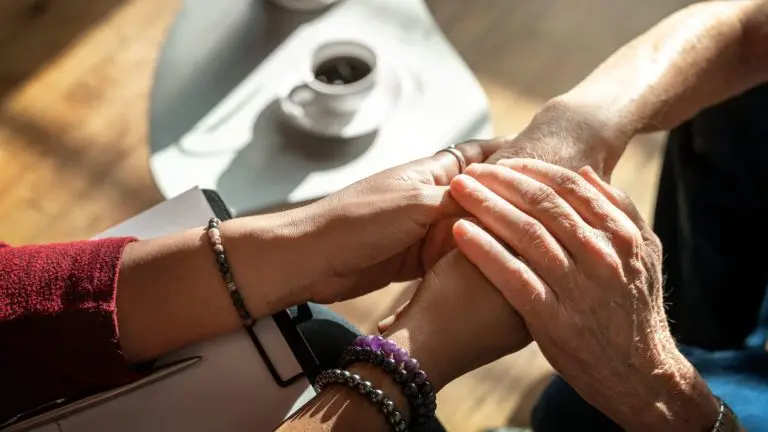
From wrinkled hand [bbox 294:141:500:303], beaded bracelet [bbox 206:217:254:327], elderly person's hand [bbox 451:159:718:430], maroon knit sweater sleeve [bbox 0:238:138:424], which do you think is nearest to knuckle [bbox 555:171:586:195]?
elderly person's hand [bbox 451:159:718:430]

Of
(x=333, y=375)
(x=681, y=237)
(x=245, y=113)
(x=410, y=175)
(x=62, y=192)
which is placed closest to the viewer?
(x=333, y=375)

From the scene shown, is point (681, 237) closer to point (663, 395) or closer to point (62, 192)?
point (663, 395)

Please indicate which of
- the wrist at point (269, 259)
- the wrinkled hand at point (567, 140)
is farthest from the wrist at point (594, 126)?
the wrist at point (269, 259)

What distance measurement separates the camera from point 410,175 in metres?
0.81

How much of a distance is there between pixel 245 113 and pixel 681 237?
668 millimetres

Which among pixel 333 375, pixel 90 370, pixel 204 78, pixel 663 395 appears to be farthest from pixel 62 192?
pixel 663 395

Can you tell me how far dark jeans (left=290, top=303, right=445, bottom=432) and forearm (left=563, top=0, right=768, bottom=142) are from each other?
383 mm

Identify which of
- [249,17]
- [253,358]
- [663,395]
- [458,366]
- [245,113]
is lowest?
[663,395]

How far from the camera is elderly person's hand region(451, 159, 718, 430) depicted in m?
0.71

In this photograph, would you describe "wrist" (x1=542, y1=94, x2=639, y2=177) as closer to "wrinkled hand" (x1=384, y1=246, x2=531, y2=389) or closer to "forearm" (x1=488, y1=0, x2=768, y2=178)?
"forearm" (x1=488, y1=0, x2=768, y2=178)

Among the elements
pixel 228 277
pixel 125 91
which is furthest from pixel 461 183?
pixel 125 91

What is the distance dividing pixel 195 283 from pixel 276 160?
407 millimetres

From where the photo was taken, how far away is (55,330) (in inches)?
26.6

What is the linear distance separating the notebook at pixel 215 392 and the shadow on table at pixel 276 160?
0.36 m
